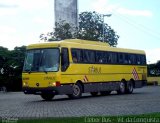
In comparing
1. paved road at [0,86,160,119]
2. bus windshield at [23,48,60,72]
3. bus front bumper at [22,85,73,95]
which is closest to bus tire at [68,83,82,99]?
bus front bumper at [22,85,73,95]

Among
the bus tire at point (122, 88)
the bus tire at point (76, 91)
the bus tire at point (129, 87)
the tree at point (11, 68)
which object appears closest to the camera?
the bus tire at point (76, 91)

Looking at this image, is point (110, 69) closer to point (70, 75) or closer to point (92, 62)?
point (92, 62)

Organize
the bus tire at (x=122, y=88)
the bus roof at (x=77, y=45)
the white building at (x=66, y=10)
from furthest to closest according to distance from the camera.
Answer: the white building at (x=66, y=10) → the bus tire at (x=122, y=88) → the bus roof at (x=77, y=45)

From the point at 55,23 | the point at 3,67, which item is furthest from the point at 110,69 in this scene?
the point at 3,67

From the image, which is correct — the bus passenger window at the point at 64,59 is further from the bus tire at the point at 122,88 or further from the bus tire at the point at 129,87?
the bus tire at the point at 129,87

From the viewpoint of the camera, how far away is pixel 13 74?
233ft

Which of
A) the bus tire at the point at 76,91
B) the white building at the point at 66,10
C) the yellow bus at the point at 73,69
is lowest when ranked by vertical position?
the bus tire at the point at 76,91

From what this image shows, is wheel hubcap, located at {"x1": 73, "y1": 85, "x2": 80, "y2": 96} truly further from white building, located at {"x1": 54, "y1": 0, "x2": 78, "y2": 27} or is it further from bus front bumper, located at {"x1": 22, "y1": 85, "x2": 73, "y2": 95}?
white building, located at {"x1": 54, "y1": 0, "x2": 78, "y2": 27}

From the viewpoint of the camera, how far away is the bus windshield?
88.4 ft

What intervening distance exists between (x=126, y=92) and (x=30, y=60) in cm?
1043

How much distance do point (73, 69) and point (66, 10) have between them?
41217 mm

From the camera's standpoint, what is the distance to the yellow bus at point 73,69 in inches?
1060

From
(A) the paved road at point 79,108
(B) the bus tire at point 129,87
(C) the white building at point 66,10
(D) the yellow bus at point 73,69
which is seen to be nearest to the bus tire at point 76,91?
(D) the yellow bus at point 73,69

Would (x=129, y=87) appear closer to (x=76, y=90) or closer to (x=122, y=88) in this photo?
(x=122, y=88)
